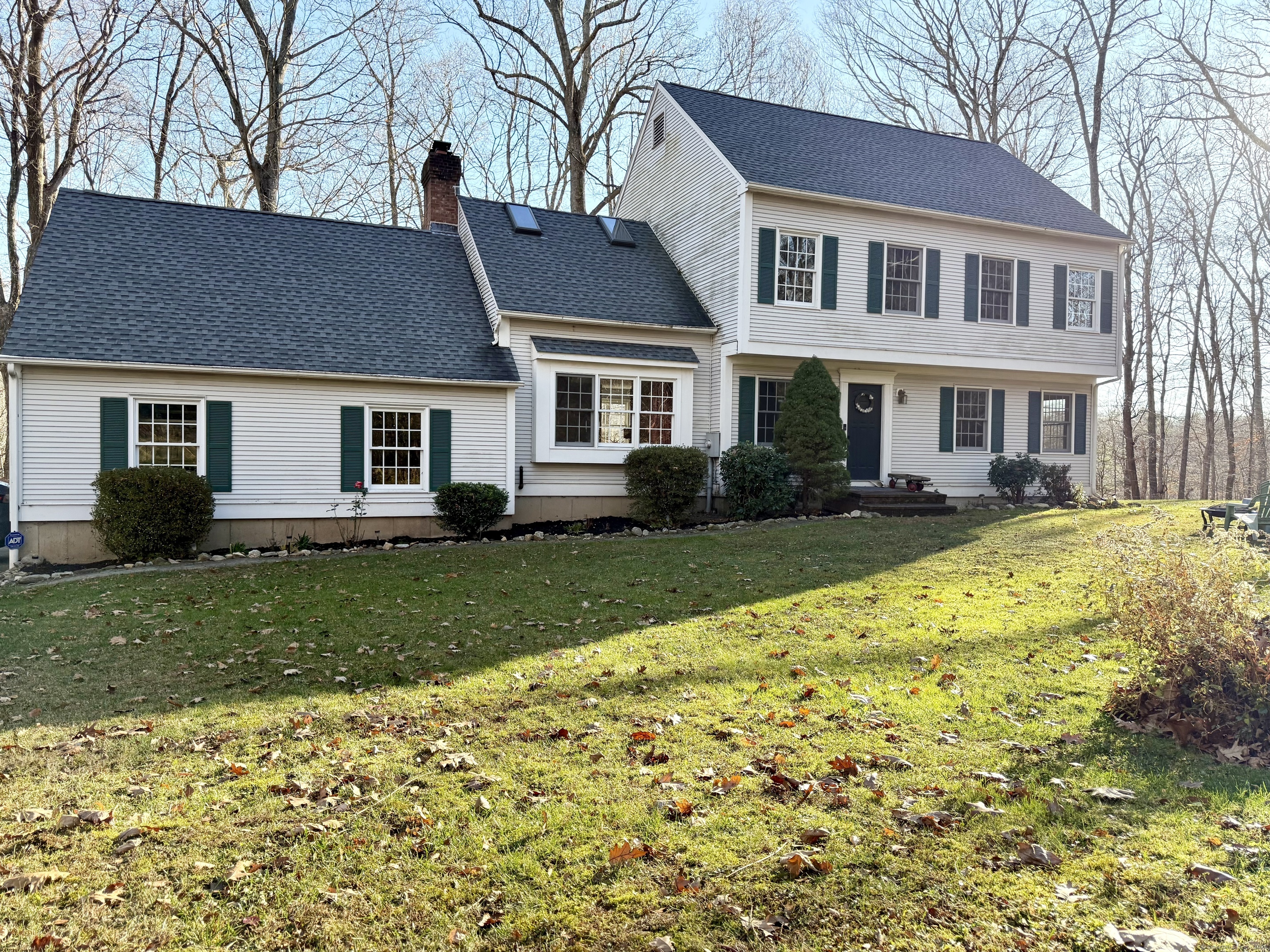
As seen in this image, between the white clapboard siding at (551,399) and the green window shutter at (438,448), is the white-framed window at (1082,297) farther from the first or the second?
the green window shutter at (438,448)

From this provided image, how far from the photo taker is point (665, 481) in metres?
14.6

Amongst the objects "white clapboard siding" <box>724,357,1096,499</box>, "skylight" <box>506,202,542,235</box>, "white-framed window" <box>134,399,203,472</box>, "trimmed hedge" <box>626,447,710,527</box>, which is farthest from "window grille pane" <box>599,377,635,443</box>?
"white-framed window" <box>134,399,203,472</box>

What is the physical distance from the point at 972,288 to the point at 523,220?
9799 millimetres

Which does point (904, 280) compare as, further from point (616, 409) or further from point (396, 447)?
point (396, 447)

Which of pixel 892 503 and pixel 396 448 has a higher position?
pixel 396 448

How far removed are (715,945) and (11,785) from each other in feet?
11.8

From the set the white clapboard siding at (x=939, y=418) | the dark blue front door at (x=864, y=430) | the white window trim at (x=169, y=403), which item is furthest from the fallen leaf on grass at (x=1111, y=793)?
the dark blue front door at (x=864, y=430)

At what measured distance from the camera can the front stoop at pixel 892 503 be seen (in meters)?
15.7

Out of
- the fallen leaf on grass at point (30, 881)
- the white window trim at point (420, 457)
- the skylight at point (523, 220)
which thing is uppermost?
the skylight at point (523, 220)

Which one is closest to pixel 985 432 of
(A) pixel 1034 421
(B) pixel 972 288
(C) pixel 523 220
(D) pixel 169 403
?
(A) pixel 1034 421

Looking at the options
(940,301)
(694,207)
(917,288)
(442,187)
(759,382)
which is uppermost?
(442,187)

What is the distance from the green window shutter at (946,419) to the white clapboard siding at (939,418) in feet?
0.27

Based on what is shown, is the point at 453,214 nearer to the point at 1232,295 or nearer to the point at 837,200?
the point at 837,200

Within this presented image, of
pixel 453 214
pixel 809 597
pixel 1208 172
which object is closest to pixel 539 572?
pixel 809 597
